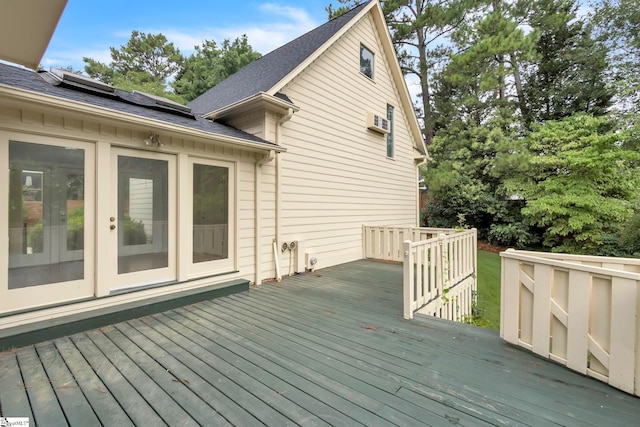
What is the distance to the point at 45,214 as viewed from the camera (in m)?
2.97

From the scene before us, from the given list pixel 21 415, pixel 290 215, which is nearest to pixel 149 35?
pixel 290 215

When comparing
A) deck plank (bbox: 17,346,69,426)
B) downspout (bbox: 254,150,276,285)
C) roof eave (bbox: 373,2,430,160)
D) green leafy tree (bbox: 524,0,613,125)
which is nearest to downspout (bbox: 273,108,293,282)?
downspout (bbox: 254,150,276,285)

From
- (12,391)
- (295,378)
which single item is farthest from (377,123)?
(12,391)

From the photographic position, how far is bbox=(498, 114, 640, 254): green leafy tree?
816 cm

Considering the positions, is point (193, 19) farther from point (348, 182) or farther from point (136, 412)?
point (136, 412)

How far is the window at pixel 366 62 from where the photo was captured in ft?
24.1

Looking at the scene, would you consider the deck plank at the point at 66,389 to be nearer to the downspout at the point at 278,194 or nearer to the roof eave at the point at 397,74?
the downspout at the point at 278,194

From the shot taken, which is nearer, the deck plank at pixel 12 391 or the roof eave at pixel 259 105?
the deck plank at pixel 12 391

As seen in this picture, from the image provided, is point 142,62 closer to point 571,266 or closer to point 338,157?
point 338,157

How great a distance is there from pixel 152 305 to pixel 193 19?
1420 centimetres

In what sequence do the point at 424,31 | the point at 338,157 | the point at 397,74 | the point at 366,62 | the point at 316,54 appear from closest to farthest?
the point at 316,54 < the point at 338,157 < the point at 366,62 < the point at 397,74 < the point at 424,31

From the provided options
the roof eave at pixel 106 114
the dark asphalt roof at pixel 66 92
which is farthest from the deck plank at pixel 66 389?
the dark asphalt roof at pixel 66 92

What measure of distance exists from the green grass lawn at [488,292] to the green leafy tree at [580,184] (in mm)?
2213

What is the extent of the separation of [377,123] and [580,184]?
22.1 ft
